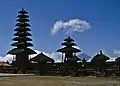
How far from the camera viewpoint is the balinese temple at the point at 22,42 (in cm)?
6019

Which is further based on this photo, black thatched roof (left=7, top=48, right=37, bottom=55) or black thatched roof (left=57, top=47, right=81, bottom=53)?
black thatched roof (left=7, top=48, right=37, bottom=55)

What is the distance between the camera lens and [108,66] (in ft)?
150

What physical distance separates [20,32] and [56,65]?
14.3 metres

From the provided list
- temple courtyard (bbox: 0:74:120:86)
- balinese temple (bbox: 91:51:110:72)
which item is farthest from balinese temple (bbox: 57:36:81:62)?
temple courtyard (bbox: 0:74:120:86)

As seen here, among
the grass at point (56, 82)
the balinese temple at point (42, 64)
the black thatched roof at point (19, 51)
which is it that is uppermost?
the black thatched roof at point (19, 51)

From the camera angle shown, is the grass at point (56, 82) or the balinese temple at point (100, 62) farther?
the balinese temple at point (100, 62)

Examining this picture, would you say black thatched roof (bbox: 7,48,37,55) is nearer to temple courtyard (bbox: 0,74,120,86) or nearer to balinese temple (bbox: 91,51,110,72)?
balinese temple (bbox: 91,51,110,72)

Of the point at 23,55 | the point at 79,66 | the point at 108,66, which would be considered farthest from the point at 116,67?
the point at 23,55

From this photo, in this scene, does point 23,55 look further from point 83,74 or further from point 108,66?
point 83,74

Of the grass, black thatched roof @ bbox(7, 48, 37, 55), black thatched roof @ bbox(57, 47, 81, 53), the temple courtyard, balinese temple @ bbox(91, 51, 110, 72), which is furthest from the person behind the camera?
black thatched roof @ bbox(7, 48, 37, 55)

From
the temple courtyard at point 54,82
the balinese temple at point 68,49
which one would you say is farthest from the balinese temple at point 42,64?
the temple courtyard at point 54,82

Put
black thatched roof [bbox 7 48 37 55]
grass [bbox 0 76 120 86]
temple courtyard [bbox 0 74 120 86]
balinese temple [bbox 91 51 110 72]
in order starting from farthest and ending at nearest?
1. black thatched roof [bbox 7 48 37 55]
2. balinese temple [bbox 91 51 110 72]
3. temple courtyard [bbox 0 74 120 86]
4. grass [bbox 0 76 120 86]

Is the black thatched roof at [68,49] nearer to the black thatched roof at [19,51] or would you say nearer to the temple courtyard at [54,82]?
the black thatched roof at [19,51]

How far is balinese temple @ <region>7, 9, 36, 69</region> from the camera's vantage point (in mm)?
60188
